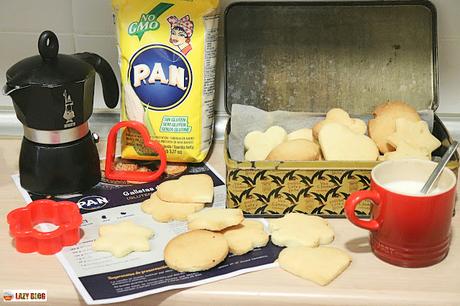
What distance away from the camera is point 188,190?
1.04 m

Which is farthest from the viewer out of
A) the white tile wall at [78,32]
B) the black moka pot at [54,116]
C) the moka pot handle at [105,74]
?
the white tile wall at [78,32]

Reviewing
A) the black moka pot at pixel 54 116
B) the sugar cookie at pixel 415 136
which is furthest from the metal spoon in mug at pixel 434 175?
the black moka pot at pixel 54 116

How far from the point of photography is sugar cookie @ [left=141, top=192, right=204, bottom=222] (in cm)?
100

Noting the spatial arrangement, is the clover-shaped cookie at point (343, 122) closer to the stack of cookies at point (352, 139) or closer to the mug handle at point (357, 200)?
the stack of cookies at point (352, 139)

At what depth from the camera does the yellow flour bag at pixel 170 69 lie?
111 cm

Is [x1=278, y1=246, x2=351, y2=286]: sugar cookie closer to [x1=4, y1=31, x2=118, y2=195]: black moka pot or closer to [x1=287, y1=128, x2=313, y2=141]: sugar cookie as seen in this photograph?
[x1=287, y1=128, x2=313, y2=141]: sugar cookie

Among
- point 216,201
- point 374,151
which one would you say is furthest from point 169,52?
point 374,151

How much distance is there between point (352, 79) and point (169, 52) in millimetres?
317

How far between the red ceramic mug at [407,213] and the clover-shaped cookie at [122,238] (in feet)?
0.89

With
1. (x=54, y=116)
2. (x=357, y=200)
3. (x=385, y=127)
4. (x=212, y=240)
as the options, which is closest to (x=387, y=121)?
(x=385, y=127)

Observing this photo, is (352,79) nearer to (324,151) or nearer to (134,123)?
(324,151)

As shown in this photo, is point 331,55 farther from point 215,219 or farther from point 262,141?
point 215,219

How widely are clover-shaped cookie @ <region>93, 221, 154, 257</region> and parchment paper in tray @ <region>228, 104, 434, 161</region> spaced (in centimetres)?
22

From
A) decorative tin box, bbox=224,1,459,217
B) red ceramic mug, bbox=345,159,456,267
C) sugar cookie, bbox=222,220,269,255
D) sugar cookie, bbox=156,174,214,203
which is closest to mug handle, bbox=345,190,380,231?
red ceramic mug, bbox=345,159,456,267
